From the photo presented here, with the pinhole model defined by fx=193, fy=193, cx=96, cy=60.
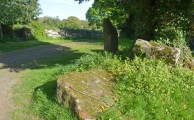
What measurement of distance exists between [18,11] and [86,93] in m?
18.2

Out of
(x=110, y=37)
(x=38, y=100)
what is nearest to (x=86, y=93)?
(x=38, y=100)

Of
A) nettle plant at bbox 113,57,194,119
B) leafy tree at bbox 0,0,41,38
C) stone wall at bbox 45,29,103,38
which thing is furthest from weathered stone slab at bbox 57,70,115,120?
stone wall at bbox 45,29,103,38

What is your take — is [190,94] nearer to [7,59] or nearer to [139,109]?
[139,109]

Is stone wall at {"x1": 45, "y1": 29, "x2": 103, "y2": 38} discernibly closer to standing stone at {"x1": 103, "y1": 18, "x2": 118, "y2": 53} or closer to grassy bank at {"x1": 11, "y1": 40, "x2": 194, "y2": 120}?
standing stone at {"x1": 103, "y1": 18, "x2": 118, "y2": 53}

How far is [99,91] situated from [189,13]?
211 inches

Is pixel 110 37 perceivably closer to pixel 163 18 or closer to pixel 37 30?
pixel 163 18

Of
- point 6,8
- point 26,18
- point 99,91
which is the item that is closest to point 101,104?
point 99,91

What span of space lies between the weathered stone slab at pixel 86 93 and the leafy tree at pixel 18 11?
14.8m

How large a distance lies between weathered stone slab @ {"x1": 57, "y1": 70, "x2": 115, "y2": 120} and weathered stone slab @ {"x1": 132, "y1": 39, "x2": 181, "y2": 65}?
4.68 ft

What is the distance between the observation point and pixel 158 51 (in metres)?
5.91

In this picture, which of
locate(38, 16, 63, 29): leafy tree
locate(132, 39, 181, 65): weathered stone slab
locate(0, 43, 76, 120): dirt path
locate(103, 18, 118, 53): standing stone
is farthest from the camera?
locate(38, 16, 63, 29): leafy tree

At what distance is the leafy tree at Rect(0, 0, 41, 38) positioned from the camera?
1783 centimetres

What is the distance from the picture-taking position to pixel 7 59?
1083 cm

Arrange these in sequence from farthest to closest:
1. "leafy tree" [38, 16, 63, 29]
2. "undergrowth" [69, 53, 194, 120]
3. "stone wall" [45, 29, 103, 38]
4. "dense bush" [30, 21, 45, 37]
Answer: "leafy tree" [38, 16, 63, 29] → "stone wall" [45, 29, 103, 38] → "dense bush" [30, 21, 45, 37] → "undergrowth" [69, 53, 194, 120]
